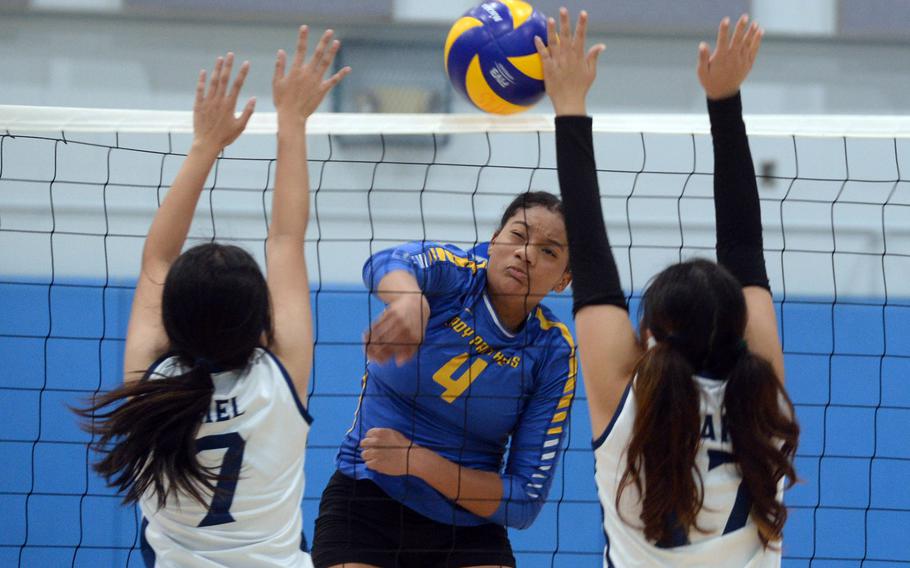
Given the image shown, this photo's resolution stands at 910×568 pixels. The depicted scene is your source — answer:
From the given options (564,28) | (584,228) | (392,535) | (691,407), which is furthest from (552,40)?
(392,535)

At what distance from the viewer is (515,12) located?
8.21ft

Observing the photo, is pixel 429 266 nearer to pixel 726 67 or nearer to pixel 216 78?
pixel 216 78

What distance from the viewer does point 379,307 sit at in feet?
16.5

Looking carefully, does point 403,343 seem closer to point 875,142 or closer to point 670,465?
point 670,465

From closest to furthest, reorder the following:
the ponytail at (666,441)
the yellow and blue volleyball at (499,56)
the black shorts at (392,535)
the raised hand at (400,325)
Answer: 1. the ponytail at (666,441)
2. the raised hand at (400,325)
3. the yellow and blue volleyball at (499,56)
4. the black shorts at (392,535)

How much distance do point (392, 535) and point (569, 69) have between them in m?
1.27

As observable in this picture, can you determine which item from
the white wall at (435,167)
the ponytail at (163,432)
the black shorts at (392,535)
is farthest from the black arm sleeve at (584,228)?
the white wall at (435,167)

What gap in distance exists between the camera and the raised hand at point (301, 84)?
208cm

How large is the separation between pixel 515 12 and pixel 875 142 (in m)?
3.81

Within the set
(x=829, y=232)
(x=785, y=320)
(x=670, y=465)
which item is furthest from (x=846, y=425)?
(x=670, y=465)

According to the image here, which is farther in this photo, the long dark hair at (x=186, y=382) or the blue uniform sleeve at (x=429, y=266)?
the blue uniform sleeve at (x=429, y=266)

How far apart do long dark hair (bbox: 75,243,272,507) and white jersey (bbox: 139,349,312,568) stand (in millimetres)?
28

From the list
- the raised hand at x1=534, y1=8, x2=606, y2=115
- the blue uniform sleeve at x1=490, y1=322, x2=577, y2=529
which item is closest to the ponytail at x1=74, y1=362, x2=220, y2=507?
the raised hand at x1=534, y1=8, x2=606, y2=115

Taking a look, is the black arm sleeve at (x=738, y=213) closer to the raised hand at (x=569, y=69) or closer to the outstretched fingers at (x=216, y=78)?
the raised hand at (x=569, y=69)
